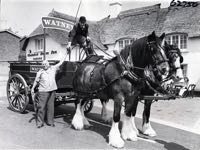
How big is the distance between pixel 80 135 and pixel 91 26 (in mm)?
23941

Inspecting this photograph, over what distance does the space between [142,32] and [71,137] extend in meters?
18.8

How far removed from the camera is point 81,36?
755 cm

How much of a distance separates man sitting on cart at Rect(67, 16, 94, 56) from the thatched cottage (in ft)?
37.8

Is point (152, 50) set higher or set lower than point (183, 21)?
lower

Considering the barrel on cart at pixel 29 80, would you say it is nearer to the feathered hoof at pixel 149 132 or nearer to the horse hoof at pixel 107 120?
the horse hoof at pixel 107 120

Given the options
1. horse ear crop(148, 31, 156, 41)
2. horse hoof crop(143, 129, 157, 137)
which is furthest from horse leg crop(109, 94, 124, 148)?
horse ear crop(148, 31, 156, 41)

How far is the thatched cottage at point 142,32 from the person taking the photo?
19750 millimetres

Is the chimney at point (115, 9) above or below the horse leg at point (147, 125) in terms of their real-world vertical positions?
above

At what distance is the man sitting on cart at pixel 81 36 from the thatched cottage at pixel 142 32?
1152 cm

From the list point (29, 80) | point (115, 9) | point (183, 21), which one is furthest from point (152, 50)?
point (115, 9)

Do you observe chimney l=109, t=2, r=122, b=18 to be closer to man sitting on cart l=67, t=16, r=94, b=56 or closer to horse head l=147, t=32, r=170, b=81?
man sitting on cart l=67, t=16, r=94, b=56

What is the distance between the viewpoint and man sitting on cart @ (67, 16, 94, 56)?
7.36 metres

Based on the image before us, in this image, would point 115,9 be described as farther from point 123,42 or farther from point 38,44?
point 38,44

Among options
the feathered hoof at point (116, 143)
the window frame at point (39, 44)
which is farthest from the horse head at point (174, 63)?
the window frame at point (39, 44)
